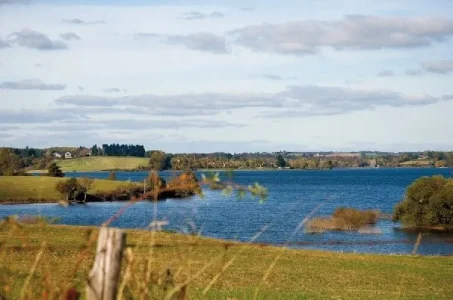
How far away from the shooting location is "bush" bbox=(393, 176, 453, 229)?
59281 millimetres

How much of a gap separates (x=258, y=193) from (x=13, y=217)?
1376 millimetres

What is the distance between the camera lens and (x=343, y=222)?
54312mm

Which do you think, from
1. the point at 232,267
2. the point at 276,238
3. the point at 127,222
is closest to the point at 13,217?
the point at 232,267

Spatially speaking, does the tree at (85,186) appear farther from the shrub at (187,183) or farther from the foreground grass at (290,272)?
the foreground grass at (290,272)

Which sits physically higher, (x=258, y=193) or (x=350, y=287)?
(x=258, y=193)

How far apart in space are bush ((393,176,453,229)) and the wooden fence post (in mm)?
56994

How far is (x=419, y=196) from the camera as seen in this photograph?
59.8 metres

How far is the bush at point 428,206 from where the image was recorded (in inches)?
2334

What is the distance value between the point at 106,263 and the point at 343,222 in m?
51.4

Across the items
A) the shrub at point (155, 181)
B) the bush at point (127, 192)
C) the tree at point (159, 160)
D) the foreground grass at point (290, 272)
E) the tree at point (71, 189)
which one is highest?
the tree at point (159, 160)

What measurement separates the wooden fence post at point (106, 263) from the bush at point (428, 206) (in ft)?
187

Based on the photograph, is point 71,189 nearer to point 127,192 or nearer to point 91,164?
point 91,164

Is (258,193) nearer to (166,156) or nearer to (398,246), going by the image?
(166,156)

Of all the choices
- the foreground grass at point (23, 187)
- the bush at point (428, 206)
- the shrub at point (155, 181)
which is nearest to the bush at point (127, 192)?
the shrub at point (155, 181)
